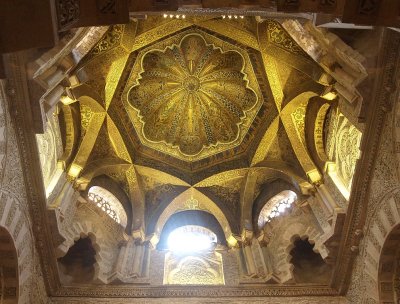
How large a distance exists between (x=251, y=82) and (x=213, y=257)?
14.4 ft

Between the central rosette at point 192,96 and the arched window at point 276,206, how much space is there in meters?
2.15

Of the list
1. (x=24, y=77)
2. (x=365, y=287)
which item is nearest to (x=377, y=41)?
(x=365, y=287)

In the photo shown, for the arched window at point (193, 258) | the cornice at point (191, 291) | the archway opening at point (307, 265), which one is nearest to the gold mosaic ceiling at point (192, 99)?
the arched window at point (193, 258)

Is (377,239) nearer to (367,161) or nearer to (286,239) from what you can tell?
(367,161)

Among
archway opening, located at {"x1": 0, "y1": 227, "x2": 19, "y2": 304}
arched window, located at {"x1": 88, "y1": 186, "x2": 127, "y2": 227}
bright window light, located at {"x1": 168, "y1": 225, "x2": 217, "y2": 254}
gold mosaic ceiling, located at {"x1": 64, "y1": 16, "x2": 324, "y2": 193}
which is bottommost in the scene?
archway opening, located at {"x1": 0, "y1": 227, "x2": 19, "y2": 304}

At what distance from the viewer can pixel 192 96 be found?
12.8m

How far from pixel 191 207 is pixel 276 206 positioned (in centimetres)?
218

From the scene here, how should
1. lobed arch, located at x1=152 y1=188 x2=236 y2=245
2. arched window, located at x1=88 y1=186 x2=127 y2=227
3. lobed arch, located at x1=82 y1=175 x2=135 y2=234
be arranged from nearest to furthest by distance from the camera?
arched window, located at x1=88 y1=186 x2=127 y2=227
lobed arch, located at x1=82 y1=175 x2=135 y2=234
lobed arch, located at x1=152 y1=188 x2=236 y2=245

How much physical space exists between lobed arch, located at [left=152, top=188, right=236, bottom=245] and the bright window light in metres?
0.35

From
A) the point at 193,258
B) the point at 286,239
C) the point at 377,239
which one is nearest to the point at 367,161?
the point at 377,239

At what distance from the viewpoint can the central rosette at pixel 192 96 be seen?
11.7 meters

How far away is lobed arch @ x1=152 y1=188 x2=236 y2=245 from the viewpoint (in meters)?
10.8

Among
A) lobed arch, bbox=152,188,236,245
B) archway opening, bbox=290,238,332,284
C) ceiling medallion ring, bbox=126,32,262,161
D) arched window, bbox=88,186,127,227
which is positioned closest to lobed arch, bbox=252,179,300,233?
lobed arch, bbox=152,188,236,245

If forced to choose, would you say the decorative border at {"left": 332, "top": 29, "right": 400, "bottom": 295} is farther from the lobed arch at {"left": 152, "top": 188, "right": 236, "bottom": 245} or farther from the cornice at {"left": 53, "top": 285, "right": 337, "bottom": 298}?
the lobed arch at {"left": 152, "top": 188, "right": 236, "bottom": 245}
